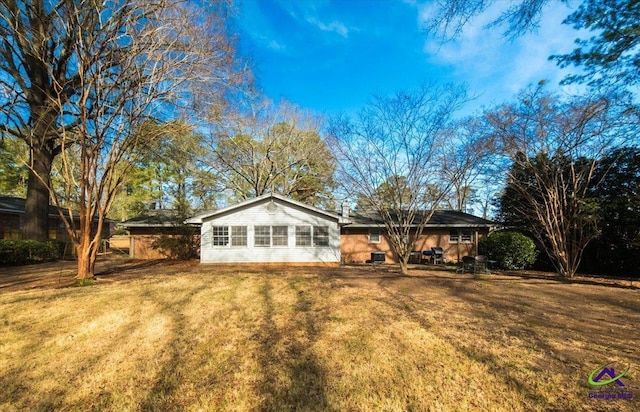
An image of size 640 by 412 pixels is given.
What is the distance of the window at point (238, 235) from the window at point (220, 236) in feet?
1.07

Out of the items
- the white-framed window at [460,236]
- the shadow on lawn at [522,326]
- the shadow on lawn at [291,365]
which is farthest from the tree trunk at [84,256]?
the white-framed window at [460,236]

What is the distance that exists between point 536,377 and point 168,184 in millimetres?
32561

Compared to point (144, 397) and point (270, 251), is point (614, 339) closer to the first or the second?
point (144, 397)

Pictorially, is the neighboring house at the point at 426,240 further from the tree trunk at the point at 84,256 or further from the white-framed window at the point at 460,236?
the tree trunk at the point at 84,256

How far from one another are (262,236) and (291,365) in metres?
11.9

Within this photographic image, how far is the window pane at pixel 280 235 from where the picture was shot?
1552 cm

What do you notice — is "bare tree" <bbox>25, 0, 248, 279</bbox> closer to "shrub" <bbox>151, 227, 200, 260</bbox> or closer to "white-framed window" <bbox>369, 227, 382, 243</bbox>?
"shrub" <bbox>151, 227, 200, 260</bbox>

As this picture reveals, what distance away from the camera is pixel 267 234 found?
51.0ft

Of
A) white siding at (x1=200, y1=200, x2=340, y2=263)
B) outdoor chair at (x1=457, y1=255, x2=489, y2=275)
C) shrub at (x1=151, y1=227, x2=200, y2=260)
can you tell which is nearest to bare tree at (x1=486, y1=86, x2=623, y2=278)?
outdoor chair at (x1=457, y1=255, x2=489, y2=275)

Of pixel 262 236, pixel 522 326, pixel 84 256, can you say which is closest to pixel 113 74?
pixel 84 256

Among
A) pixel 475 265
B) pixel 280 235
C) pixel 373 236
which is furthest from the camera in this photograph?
pixel 373 236

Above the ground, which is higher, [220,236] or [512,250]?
[220,236]

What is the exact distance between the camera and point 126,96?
903 centimetres

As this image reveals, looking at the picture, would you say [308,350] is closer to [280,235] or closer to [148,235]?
[280,235]
